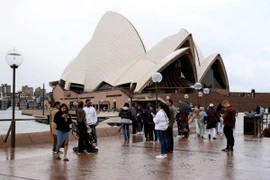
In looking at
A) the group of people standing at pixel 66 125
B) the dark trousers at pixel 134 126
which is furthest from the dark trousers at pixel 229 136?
the dark trousers at pixel 134 126

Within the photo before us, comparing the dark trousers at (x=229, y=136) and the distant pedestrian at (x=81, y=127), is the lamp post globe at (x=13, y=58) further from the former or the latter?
the dark trousers at (x=229, y=136)

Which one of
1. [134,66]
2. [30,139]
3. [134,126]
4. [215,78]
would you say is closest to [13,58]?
[30,139]

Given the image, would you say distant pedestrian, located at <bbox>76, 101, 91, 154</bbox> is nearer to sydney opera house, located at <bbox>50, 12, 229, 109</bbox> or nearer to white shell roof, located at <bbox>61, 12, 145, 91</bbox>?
sydney opera house, located at <bbox>50, 12, 229, 109</bbox>

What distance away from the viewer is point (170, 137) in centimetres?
952

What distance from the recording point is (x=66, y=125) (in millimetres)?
7914

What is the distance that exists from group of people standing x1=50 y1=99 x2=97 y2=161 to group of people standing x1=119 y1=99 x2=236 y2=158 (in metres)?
1.76

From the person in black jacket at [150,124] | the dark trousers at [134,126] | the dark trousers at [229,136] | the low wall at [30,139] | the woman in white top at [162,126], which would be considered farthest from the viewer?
the dark trousers at [134,126]

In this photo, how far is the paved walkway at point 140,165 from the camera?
245 inches

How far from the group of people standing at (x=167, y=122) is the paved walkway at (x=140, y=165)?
0.45 m

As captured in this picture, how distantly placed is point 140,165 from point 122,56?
4864cm

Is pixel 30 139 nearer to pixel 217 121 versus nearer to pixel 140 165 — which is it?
pixel 140 165

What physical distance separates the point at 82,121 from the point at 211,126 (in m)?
5.84

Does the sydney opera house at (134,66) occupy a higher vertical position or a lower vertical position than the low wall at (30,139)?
higher

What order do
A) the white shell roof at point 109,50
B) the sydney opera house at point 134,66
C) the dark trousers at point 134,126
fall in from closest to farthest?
A: the dark trousers at point 134,126 < the sydney opera house at point 134,66 < the white shell roof at point 109,50
